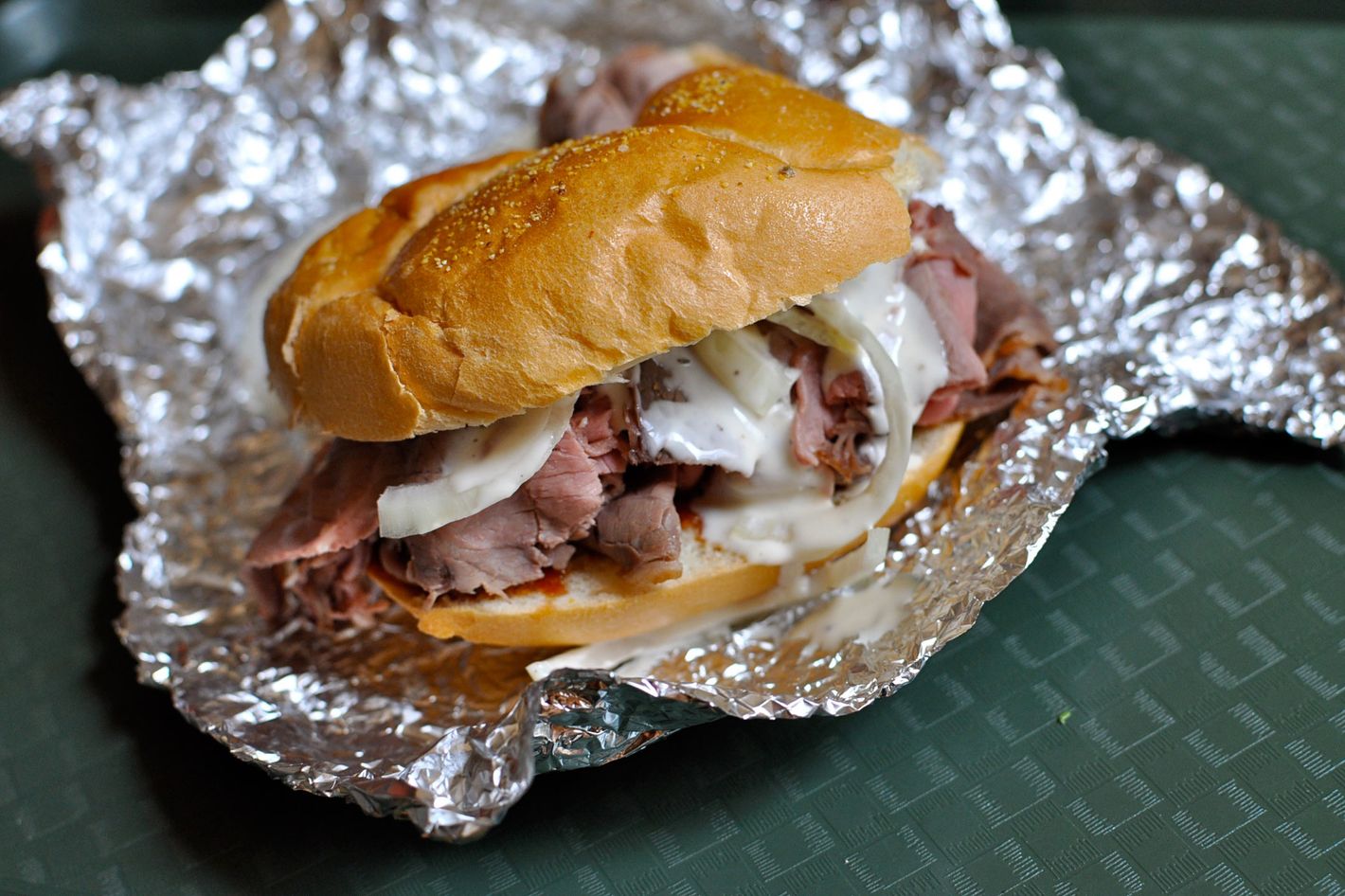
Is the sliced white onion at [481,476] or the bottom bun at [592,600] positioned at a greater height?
the sliced white onion at [481,476]

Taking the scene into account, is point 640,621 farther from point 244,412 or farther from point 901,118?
point 901,118

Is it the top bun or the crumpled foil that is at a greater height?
the top bun

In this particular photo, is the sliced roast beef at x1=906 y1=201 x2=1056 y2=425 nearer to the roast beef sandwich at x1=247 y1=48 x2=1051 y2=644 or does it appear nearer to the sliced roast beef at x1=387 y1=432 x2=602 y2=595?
the roast beef sandwich at x1=247 y1=48 x2=1051 y2=644

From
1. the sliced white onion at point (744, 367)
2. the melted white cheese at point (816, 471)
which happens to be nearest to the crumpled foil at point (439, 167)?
the melted white cheese at point (816, 471)

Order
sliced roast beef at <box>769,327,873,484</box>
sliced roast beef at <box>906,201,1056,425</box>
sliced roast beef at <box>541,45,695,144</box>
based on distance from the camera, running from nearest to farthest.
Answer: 1. sliced roast beef at <box>769,327,873,484</box>
2. sliced roast beef at <box>906,201,1056,425</box>
3. sliced roast beef at <box>541,45,695,144</box>

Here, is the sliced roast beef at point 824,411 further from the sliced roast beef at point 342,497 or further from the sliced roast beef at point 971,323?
the sliced roast beef at point 342,497

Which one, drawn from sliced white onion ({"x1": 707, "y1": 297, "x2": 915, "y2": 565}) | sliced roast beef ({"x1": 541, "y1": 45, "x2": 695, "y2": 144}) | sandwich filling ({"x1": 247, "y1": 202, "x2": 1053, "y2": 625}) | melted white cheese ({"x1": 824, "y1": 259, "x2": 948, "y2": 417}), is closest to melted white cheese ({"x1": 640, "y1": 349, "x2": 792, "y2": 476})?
sandwich filling ({"x1": 247, "y1": 202, "x2": 1053, "y2": 625})
